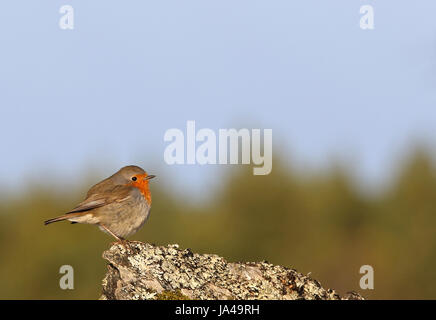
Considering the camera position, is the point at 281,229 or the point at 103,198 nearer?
the point at 103,198

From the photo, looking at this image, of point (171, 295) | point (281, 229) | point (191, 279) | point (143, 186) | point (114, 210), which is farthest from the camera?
point (281, 229)

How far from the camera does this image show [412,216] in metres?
35.6

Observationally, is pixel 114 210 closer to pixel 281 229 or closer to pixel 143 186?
pixel 143 186

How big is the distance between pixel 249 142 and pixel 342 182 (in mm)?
7096

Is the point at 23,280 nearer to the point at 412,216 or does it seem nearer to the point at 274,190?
the point at 274,190

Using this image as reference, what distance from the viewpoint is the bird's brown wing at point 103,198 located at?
1010 centimetres

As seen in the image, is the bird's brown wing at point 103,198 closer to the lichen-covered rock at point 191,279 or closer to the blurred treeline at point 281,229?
the lichen-covered rock at point 191,279

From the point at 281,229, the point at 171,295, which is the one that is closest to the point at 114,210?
the point at 171,295

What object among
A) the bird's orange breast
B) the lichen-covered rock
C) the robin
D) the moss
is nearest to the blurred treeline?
the bird's orange breast

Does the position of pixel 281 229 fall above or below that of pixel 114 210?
below

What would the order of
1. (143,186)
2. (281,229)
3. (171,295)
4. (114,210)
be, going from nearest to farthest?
(171,295), (114,210), (143,186), (281,229)

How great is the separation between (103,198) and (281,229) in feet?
90.9

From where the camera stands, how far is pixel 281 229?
123 feet

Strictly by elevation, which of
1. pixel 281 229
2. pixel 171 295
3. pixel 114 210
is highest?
pixel 114 210
